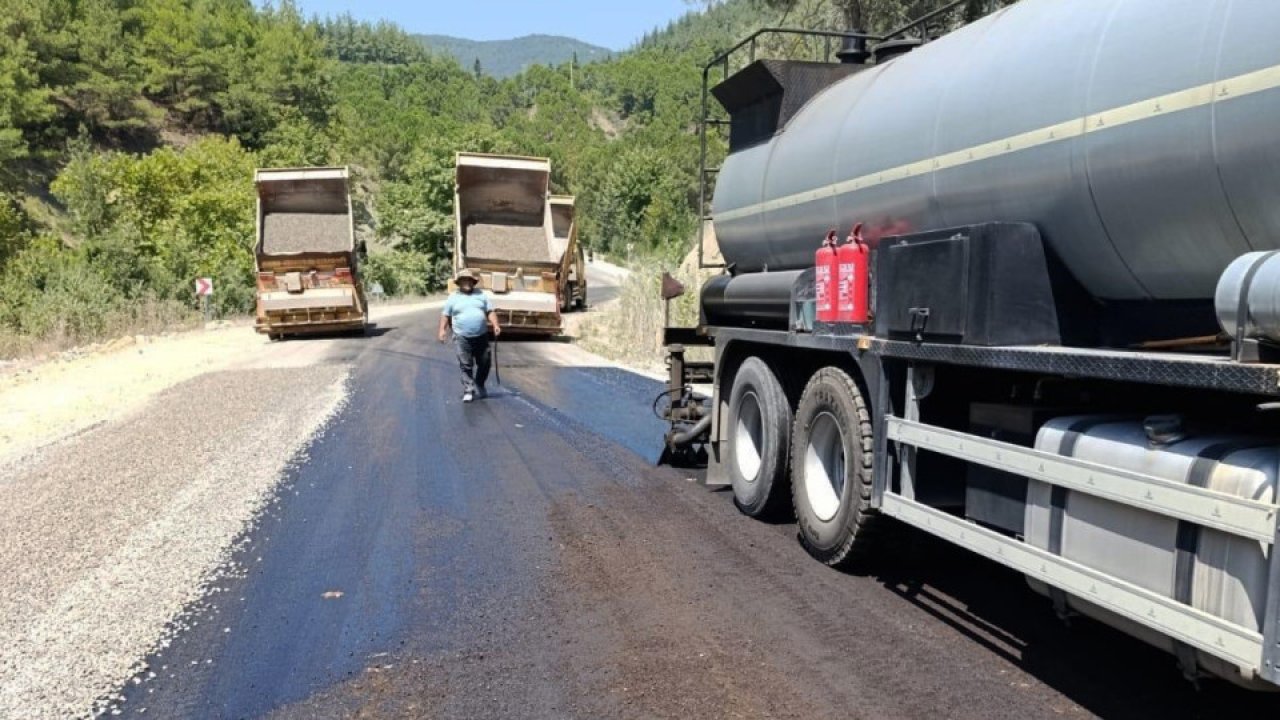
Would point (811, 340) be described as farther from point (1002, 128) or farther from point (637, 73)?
point (637, 73)

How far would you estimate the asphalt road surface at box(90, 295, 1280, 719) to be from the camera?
149 inches

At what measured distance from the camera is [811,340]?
5.66 m

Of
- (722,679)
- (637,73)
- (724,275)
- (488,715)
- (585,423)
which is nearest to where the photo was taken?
(488,715)

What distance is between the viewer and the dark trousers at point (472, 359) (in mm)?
12445

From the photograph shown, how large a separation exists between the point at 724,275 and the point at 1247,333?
5.08 metres

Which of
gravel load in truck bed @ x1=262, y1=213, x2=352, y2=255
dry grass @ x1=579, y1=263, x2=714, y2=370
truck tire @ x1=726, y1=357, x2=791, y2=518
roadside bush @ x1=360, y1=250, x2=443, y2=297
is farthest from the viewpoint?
roadside bush @ x1=360, y1=250, x2=443, y2=297

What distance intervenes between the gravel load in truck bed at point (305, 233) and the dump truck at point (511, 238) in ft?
8.78

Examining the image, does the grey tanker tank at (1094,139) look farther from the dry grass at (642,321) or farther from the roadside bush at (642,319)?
the roadside bush at (642,319)

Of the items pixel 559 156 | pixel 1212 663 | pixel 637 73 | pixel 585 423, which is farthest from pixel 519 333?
pixel 637 73

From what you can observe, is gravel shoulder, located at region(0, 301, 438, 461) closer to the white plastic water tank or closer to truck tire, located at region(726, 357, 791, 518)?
truck tire, located at region(726, 357, 791, 518)

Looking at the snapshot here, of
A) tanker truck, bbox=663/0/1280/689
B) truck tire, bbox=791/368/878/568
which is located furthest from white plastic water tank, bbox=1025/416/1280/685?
truck tire, bbox=791/368/878/568

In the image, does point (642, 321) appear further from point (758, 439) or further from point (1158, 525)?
point (1158, 525)

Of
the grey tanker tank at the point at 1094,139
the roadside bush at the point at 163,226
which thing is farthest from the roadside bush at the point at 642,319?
the roadside bush at the point at 163,226

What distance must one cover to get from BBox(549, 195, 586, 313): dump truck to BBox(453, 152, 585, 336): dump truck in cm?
305
